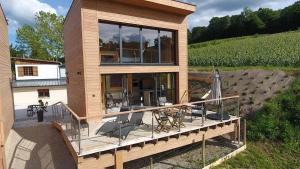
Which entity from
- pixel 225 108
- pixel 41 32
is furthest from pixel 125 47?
pixel 41 32

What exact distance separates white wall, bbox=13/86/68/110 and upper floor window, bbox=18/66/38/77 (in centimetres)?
332

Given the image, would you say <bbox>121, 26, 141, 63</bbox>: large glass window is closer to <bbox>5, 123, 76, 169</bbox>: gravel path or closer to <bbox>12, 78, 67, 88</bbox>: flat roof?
<bbox>5, 123, 76, 169</bbox>: gravel path

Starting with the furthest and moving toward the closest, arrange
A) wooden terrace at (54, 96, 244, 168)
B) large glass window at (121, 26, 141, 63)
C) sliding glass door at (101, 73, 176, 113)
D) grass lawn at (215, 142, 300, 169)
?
large glass window at (121, 26, 141, 63) → sliding glass door at (101, 73, 176, 113) → grass lawn at (215, 142, 300, 169) → wooden terrace at (54, 96, 244, 168)

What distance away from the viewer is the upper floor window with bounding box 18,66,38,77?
24859 millimetres

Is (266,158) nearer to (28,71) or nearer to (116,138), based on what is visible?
(116,138)

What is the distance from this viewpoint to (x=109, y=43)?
36.5 ft

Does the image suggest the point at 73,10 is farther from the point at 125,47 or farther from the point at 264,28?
the point at 264,28

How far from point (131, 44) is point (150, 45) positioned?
129 cm

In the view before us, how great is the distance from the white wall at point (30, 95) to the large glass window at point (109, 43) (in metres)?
14.7

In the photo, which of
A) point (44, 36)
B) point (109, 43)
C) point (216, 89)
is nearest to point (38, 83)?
point (109, 43)

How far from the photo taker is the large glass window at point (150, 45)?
12.4 m

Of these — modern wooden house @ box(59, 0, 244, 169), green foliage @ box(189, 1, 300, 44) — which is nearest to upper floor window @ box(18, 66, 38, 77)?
modern wooden house @ box(59, 0, 244, 169)

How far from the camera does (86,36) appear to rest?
10.1 m

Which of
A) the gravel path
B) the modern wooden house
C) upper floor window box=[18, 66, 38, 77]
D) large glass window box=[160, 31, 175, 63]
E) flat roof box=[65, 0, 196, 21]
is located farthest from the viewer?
upper floor window box=[18, 66, 38, 77]
